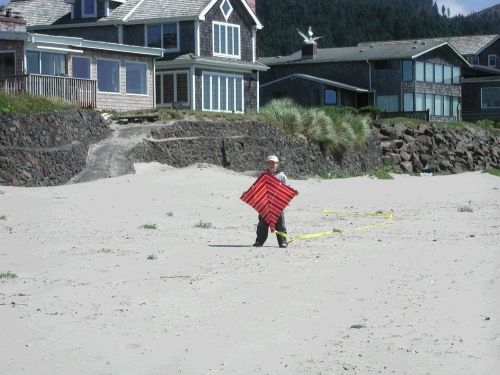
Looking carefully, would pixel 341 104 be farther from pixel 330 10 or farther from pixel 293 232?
pixel 330 10

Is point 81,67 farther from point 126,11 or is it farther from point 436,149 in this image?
point 436,149

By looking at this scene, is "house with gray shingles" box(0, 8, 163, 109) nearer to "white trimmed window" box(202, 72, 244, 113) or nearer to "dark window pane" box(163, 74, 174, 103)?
"dark window pane" box(163, 74, 174, 103)

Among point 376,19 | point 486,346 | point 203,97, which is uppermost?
point 376,19

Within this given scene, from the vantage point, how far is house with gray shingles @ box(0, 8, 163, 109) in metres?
27.7

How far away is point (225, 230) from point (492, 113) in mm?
46293

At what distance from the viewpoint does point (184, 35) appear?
3806 cm

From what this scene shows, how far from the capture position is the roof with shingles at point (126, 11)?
37.9 metres

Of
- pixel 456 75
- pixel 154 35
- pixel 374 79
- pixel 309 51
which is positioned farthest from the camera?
pixel 456 75

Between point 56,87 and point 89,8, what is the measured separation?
41.0 ft

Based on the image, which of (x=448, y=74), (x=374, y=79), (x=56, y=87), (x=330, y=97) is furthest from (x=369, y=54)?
(x=56, y=87)

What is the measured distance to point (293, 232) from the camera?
→ 51.9 feet

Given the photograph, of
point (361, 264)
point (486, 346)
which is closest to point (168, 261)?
point (361, 264)

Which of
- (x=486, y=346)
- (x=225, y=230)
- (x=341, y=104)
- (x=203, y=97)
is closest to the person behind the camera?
(x=486, y=346)

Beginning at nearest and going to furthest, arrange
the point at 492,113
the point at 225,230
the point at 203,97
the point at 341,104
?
the point at 225,230, the point at 203,97, the point at 341,104, the point at 492,113
